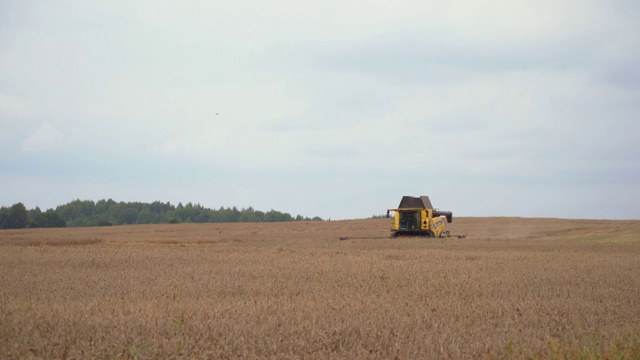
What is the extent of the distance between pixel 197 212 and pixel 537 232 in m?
102

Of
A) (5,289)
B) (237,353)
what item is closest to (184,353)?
(237,353)

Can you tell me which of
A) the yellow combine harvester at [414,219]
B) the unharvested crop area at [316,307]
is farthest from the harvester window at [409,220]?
the unharvested crop area at [316,307]

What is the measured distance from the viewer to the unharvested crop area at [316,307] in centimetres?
812

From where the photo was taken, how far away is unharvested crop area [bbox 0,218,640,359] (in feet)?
26.7

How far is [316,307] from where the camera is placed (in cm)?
1135

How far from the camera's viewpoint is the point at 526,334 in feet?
31.6

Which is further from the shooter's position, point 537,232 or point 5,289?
point 537,232

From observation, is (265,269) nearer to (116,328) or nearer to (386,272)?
(386,272)

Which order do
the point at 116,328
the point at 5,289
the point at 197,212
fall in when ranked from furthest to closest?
the point at 197,212
the point at 5,289
the point at 116,328

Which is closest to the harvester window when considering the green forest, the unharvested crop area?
the unharvested crop area

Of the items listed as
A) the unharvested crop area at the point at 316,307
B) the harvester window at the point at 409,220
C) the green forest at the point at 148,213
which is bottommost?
the unharvested crop area at the point at 316,307

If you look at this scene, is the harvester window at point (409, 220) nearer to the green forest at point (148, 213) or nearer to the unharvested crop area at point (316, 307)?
the unharvested crop area at point (316, 307)

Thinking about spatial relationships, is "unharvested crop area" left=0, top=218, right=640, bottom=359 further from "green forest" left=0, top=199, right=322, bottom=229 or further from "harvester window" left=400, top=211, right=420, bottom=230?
"green forest" left=0, top=199, right=322, bottom=229


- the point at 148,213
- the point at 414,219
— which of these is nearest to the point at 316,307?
the point at 414,219
